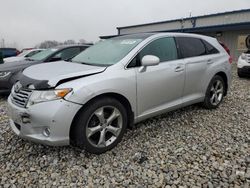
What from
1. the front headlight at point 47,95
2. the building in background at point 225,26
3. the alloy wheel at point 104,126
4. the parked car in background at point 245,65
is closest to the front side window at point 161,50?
the alloy wheel at point 104,126

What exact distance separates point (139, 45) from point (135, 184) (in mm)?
1952

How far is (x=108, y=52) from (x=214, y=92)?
8.17ft

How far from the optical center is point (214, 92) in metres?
4.47

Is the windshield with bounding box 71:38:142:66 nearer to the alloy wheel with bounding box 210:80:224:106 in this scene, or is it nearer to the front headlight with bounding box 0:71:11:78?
the alloy wheel with bounding box 210:80:224:106

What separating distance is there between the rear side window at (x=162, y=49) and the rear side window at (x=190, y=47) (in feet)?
0.63

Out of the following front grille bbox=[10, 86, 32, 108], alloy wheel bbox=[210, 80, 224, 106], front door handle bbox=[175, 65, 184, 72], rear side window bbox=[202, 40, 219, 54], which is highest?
rear side window bbox=[202, 40, 219, 54]

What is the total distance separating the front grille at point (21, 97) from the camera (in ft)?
8.44

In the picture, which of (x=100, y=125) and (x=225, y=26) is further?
(x=225, y=26)

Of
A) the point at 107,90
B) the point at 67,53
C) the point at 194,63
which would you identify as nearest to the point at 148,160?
the point at 107,90

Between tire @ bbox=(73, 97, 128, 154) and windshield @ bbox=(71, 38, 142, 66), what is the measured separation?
0.64m

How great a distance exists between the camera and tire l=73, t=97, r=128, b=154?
2.58 m

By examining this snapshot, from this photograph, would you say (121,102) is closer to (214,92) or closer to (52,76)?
(52,76)

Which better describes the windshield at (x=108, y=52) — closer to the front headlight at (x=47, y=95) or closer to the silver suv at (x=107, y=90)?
the silver suv at (x=107, y=90)

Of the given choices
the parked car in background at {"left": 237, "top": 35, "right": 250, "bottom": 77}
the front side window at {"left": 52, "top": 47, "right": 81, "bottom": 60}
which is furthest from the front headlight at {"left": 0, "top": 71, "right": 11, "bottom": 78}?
the parked car in background at {"left": 237, "top": 35, "right": 250, "bottom": 77}
